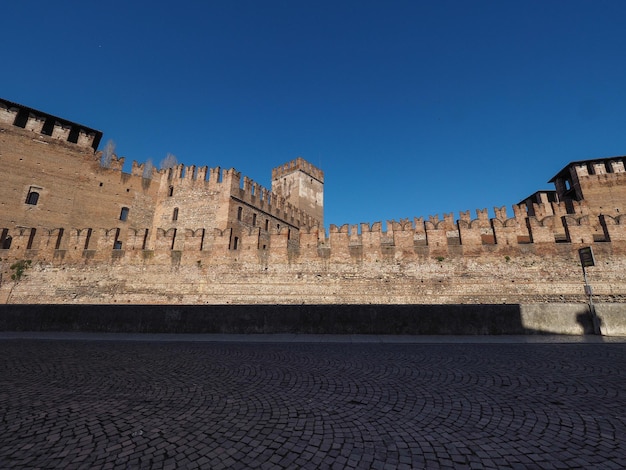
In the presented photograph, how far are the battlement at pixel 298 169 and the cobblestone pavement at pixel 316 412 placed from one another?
4164 cm

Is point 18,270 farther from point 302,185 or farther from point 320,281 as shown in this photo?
point 302,185

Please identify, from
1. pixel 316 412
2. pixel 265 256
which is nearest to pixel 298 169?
pixel 265 256

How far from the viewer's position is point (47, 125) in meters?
25.0

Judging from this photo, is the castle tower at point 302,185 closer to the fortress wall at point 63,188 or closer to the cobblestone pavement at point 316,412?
the fortress wall at point 63,188

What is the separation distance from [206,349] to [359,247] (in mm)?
10545

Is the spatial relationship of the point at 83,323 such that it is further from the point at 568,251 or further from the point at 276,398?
the point at 568,251

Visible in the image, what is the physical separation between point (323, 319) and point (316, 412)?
610cm

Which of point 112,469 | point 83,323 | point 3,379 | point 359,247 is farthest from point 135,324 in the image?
point 359,247

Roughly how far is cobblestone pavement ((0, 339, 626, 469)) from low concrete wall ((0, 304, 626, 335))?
2.90 meters

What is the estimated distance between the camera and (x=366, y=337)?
827cm

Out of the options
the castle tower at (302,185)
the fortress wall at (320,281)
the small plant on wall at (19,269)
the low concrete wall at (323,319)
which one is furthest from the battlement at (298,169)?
the low concrete wall at (323,319)

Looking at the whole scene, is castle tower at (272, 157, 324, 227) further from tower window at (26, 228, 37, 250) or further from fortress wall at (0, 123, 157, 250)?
tower window at (26, 228, 37, 250)

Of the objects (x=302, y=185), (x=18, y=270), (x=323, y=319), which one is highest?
(x=302, y=185)

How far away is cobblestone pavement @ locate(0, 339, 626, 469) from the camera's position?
2.17 meters
